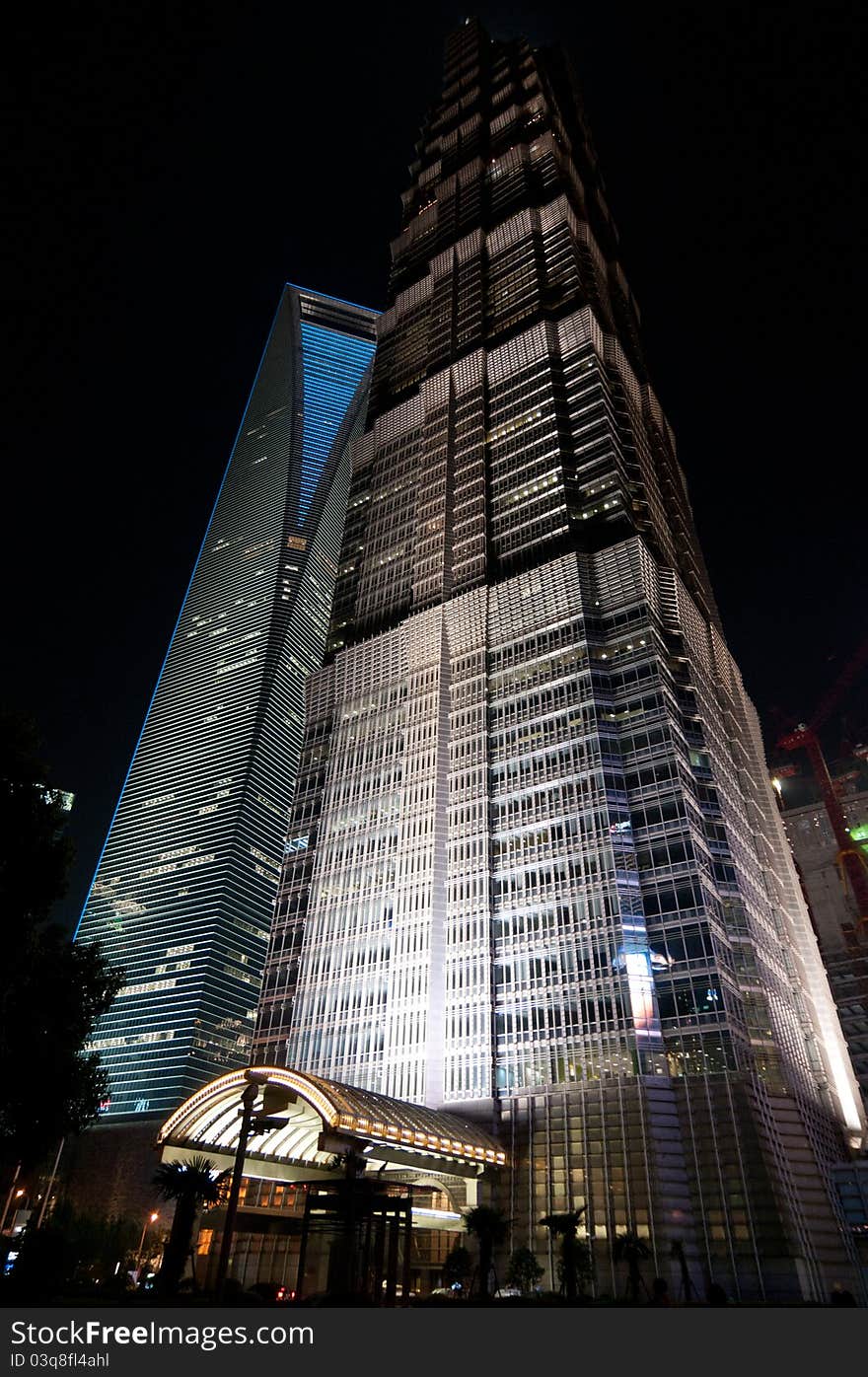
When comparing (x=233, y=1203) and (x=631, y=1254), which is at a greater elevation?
(x=631, y=1254)

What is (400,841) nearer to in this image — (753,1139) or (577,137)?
(753,1139)

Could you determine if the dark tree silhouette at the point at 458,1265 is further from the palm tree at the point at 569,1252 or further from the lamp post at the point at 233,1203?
the lamp post at the point at 233,1203

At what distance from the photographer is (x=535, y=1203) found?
63.0m

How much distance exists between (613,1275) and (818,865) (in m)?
136

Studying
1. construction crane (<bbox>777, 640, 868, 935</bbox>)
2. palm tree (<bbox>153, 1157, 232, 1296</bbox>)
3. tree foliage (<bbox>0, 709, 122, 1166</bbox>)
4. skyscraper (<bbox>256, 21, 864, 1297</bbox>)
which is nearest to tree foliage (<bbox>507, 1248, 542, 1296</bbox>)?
skyscraper (<bbox>256, 21, 864, 1297</bbox>)

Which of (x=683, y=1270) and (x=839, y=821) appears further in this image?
(x=839, y=821)

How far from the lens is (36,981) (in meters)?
38.7

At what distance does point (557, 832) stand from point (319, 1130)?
36.1 m

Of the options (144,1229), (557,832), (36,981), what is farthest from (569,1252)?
(144,1229)

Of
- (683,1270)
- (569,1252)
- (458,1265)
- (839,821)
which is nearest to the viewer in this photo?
(569,1252)

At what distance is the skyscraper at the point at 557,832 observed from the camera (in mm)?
62219

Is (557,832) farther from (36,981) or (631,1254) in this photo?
(36,981)

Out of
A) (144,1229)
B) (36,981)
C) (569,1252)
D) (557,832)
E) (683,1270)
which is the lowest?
(683,1270)

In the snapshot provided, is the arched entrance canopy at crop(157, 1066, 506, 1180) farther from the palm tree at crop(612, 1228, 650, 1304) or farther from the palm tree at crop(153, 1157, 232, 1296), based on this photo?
the palm tree at crop(612, 1228, 650, 1304)
